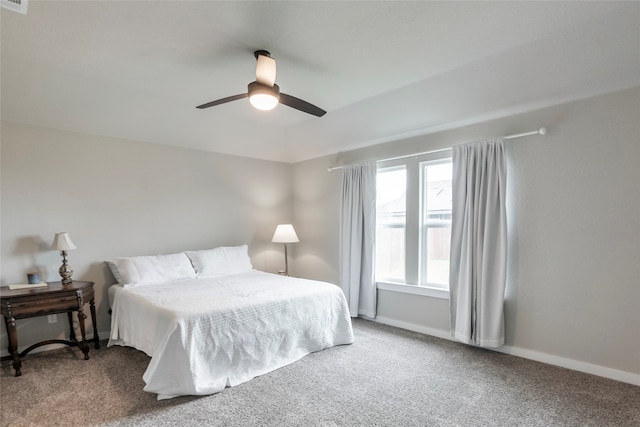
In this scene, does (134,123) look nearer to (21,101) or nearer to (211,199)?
(21,101)

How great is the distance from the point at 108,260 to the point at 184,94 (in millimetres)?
2065

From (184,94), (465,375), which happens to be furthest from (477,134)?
(184,94)

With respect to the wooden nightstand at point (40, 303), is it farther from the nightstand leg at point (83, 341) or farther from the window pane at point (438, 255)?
the window pane at point (438, 255)

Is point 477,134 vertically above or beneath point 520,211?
above

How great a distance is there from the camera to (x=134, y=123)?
3.69 meters

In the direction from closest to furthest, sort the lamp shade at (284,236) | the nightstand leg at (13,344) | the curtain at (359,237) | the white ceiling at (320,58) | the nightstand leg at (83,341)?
the white ceiling at (320,58) < the nightstand leg at (13,344) < the nightstand leg at (83,341) < the curtain at (359,237) < the lamp shade at (284,236)

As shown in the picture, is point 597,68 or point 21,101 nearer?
point 597,68

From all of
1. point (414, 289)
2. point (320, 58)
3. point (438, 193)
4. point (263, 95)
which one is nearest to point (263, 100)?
point (263, 95)

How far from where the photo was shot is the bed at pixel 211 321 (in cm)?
235

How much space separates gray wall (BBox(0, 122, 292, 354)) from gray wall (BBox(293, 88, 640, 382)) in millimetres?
3279

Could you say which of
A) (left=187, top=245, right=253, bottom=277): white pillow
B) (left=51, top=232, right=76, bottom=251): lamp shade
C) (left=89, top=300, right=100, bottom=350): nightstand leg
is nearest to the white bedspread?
(left=89, top=300, right=100, bottom=350): nightstand leg

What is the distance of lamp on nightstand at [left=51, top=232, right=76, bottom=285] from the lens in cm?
316

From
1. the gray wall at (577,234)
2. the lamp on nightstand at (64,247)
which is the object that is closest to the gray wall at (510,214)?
the gray wall at (577,234)

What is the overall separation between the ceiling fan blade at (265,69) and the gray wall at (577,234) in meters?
2.22
